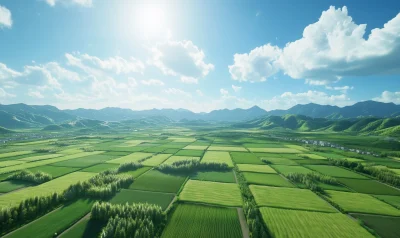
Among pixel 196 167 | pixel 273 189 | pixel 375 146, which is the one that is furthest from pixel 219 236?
pixel 375 146

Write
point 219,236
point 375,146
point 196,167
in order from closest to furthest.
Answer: point 219,236
point 196,167
point 375,146

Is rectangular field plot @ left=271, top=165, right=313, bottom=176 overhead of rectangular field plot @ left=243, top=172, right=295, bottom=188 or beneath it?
overhead

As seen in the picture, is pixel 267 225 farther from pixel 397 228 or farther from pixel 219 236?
pixel 397 228

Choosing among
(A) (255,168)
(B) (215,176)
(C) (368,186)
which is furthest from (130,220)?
(C) (368,186)

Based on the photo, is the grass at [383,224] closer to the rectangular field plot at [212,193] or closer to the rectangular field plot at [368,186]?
the rectangular field plot at [368,186]

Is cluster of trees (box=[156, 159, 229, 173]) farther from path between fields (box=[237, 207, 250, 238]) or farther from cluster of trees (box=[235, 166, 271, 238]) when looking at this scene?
path between fields (box=[237, 207, 250, 238])

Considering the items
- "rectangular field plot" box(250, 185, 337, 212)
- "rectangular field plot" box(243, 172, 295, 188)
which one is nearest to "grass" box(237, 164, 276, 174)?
"rectangular field plot" box(243, 172, 295, 188)
